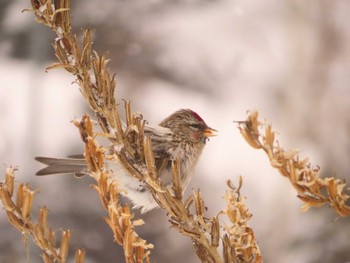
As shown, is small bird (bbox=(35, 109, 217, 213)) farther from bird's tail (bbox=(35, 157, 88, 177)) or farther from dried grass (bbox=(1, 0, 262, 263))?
dried grass (bbox=(1, 0, 262, 263))

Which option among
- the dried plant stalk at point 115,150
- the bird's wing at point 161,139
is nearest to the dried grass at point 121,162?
the dried plant stalk at point 115,150

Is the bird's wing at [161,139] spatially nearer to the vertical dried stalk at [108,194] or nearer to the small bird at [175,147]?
the small bird at [175,147]

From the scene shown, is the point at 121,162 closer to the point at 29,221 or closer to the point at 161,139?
the point at 29,221

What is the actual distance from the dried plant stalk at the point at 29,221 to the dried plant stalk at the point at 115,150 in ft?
Answer: 0.11

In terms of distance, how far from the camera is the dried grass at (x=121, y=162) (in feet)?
0.95

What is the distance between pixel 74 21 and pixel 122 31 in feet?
0.27

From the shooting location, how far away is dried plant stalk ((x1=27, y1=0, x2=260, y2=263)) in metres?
0.29

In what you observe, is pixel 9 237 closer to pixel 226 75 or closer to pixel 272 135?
pixel 226 75

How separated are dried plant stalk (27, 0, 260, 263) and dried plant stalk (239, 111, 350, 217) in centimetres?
5

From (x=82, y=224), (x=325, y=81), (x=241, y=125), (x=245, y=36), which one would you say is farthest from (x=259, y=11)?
(x=241, y=125)

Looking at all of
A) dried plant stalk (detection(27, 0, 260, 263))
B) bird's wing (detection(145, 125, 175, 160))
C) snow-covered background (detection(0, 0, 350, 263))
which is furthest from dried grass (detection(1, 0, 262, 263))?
snow-covered background (detection(0, 0, 350, 263))

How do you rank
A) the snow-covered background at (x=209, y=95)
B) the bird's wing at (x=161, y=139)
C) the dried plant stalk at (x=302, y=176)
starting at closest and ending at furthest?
the dried plant stalk at (x=302, y=176) → the bird's wing at (x=161, y=139) → the snow-covered background at (x=209, y=95)

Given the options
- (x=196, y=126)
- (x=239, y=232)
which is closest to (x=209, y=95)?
(x=196, y=126)

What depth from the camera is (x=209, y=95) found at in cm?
83
